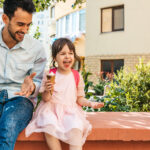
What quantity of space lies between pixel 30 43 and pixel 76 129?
45.5 inches

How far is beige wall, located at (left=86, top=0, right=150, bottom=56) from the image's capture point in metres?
12.7

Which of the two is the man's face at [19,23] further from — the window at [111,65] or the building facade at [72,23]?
the building facade at [72,23]

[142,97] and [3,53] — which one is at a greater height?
[3,53]

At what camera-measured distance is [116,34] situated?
44.0 ft

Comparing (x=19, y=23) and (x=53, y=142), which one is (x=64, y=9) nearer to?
(x=19, y=23)

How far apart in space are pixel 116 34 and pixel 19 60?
11077 millimetres

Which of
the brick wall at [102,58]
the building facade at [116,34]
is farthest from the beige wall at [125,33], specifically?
the brick wall at [102,58]

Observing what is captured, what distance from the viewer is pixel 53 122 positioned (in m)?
2.40

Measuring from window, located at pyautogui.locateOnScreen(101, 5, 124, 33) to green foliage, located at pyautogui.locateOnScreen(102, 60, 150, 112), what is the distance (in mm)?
8239

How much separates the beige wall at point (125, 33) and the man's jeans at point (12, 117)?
1085 cm

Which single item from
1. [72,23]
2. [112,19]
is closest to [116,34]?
[112,19]

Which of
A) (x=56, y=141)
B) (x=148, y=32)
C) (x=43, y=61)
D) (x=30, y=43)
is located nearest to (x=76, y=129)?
(x=56, y=141)

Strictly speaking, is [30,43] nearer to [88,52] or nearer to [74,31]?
[88,52]

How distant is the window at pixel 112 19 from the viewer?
13430 mm
